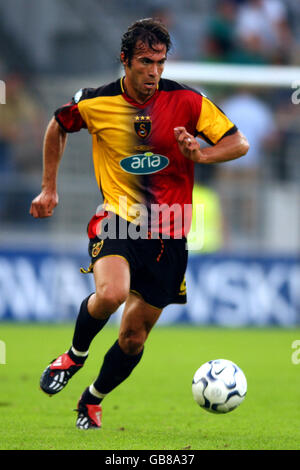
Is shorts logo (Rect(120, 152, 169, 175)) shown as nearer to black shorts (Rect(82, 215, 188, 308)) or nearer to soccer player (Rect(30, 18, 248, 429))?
soccer player (Rect(30, 18, 248, 429))

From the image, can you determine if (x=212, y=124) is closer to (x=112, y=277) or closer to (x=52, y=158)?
(x=52, y=158)

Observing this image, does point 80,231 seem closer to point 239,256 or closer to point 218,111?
point 239,256

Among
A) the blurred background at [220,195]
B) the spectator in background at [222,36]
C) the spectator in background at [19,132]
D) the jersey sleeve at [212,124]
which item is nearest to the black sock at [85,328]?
the jersey sleeve at [212,124]

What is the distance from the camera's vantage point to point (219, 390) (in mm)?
5543

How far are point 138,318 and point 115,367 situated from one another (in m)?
0.37

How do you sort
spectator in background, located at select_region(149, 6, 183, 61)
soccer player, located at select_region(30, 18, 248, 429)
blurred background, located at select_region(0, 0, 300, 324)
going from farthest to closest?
1. spectator in background, located at select_region(149, 6, 183, 61)
2. blurred background, located at select_region(0, 0, 300, 324)
3. soccer player, located at select_region(30, 18, 248, 429)

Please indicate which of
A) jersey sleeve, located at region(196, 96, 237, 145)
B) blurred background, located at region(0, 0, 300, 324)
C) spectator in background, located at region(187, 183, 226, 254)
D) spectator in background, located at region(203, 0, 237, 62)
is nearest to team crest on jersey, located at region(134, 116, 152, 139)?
jersey sleeve, located at region(196, 96, 237, 145)

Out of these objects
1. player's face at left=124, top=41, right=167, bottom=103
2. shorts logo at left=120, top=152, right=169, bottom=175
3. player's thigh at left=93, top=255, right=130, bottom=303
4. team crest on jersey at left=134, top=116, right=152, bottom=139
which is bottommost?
player's thigh at left=93, top=255, right=130, bottom=303

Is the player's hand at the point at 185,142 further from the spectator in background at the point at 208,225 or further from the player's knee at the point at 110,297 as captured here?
the spectator in background at the point at 208,225

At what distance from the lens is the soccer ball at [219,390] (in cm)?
554

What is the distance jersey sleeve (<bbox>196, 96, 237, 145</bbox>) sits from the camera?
227 inches

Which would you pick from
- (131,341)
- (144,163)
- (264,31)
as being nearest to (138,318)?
(131,341)

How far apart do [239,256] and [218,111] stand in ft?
24.6

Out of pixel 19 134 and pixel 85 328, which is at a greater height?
pixel 19 134
